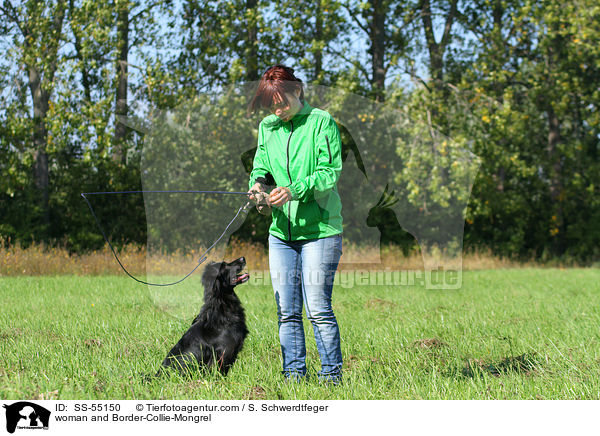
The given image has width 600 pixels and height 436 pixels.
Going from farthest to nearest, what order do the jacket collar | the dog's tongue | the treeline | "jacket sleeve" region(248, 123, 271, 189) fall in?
1. the treeline
2. the dog's tongue
3. "jacket sleeve" region(248, 123, 271, 189)
4. the jacket collar

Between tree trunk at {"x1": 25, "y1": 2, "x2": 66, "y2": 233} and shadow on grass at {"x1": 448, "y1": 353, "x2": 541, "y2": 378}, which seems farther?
tree trunk at {"x1": 25, "y1": 2, "x2": 66, "y2": 233}

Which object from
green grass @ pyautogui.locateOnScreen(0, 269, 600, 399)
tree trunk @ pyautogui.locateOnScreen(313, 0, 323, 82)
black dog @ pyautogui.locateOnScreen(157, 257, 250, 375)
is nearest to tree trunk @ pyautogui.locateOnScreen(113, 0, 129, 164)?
tree trunk @ pyautogui.locateOnScreen(313, 0, 323, 82)

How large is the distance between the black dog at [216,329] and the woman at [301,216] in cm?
40

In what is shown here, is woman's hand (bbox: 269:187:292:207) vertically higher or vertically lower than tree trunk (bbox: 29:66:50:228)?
lower

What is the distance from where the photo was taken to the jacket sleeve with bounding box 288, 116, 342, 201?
308cm

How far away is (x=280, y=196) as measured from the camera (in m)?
3.02

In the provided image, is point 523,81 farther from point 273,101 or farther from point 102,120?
point 273,101

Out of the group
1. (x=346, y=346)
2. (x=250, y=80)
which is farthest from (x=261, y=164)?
(x=250, y=80)

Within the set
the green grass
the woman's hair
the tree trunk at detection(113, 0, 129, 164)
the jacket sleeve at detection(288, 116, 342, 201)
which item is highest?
the tree trunk at detection(113, 0, 129, 164)

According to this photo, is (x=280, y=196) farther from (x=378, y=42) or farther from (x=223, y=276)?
(x=378, y=42)

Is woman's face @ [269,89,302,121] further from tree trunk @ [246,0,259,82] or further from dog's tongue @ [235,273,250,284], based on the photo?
tree trunk @ [246,0,259,82]

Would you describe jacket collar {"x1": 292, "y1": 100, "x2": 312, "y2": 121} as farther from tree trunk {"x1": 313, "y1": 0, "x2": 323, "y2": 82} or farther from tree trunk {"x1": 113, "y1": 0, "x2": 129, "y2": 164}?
tree trunk {"x1": 113, "y1": 0, "x2": 129, "y2": 164}
